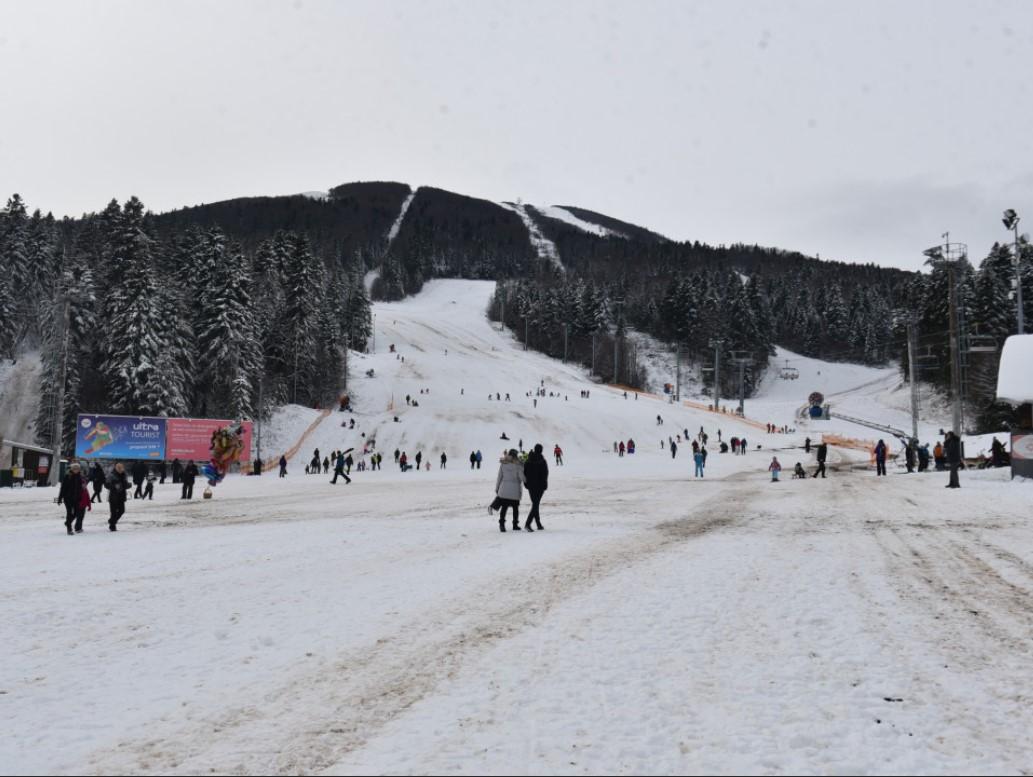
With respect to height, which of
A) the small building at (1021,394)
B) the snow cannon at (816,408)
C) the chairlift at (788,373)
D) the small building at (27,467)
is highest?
the chairlift at (788,373)

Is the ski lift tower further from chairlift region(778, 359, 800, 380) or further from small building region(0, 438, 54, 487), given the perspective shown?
chairlift region(778, 359, 800, 380)

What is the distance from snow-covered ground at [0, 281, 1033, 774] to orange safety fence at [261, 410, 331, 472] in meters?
36.3

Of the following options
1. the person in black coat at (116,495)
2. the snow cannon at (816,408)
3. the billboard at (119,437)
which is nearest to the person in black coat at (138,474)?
the person in black coat at (116,495)

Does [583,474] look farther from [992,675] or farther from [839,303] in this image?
[839,303]

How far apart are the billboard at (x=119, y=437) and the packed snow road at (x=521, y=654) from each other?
28137mm

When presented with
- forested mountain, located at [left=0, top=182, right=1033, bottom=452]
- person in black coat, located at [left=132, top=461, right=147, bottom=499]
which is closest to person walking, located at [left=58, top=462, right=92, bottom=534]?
person in black coat, located at [left=132, top=461, right=147, bottom=499]

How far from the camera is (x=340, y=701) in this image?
493cm

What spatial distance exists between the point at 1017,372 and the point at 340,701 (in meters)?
27.2

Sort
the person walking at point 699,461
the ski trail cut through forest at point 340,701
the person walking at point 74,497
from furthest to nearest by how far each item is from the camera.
Result: 1. the person walking at point 699,461
2. the person walking at point 74,497
3. the ski trail cut through forest at point 340,701

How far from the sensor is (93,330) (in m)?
53.5

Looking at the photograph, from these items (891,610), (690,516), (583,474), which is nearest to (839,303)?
(583,474)

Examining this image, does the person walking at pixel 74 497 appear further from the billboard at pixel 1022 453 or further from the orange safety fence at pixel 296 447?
the orange safety fence at pixel 296 447

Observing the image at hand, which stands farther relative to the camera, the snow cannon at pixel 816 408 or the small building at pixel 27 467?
the snow cannon at pixel 816 408

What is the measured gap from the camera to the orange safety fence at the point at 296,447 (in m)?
51.5
